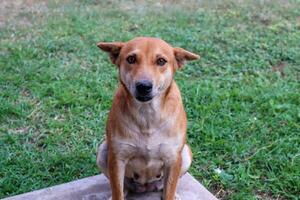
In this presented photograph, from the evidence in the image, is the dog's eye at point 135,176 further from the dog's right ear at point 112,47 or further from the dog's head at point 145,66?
the dog's right ear at point 112,47

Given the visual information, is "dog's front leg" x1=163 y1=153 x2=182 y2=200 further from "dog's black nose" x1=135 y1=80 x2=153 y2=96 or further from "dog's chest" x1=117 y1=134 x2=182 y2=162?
"dog's black nose" x1=135 y1=80 x2=153 y2=96

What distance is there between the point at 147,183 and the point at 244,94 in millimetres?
2451

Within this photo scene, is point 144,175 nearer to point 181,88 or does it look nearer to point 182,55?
point 182,55

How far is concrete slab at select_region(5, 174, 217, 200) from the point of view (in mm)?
3676

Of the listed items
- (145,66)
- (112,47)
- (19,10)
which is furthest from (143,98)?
(19,10)

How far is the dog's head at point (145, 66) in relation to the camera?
2932 mm

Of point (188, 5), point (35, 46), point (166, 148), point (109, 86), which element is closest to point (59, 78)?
point (109, 86)

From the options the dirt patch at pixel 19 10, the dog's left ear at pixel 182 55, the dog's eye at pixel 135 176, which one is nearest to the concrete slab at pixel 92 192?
the dog's eye at pixel 135 176

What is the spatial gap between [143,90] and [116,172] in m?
0.64

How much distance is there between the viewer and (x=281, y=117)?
515 cm

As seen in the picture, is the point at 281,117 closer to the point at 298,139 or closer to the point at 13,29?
the point at 298,139

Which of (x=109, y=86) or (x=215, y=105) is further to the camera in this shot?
(x=109, y=86)

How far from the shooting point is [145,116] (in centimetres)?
319

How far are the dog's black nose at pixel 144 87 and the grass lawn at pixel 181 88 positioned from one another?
1630mm
